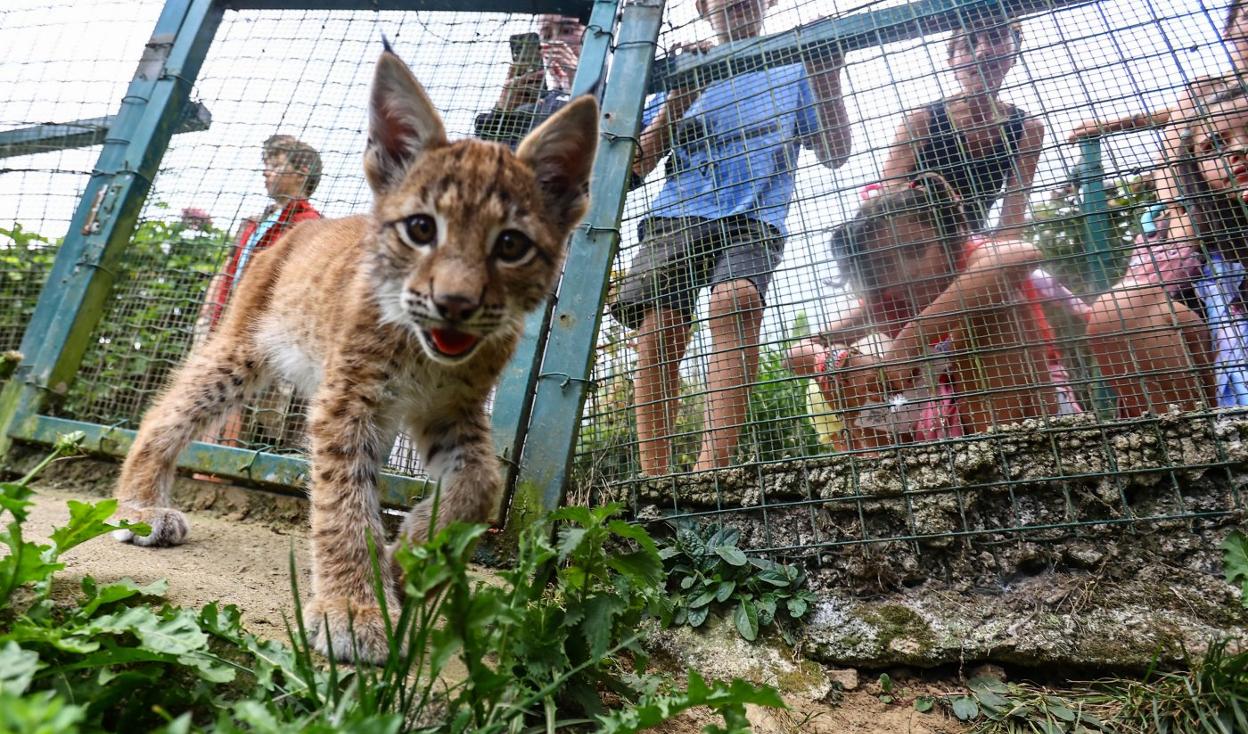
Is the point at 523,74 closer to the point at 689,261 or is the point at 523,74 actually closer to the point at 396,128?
the point at 396,128

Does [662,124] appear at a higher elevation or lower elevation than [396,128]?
higher

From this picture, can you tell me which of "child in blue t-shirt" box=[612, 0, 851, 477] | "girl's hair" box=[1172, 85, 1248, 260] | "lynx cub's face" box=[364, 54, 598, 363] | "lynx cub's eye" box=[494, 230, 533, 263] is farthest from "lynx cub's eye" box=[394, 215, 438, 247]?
"girl's hair" box=[1172, 85, 1248, 260]

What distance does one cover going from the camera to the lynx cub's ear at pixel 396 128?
275 cm

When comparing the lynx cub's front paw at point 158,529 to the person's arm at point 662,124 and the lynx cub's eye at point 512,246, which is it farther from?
the person's arm at point 662,124

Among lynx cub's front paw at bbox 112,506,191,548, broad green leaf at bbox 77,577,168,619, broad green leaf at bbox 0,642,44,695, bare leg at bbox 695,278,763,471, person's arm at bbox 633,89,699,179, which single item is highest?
person's arm at bbox 633,89,699,179

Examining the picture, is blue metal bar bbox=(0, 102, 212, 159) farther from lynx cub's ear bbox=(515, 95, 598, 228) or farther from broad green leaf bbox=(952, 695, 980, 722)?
broad green leaf bbox=(952, 695, 980, 722)

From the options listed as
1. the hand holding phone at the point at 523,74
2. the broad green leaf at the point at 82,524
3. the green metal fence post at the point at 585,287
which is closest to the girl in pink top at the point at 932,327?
the green metal fence post at the point at 585,287

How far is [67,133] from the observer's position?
4414mm

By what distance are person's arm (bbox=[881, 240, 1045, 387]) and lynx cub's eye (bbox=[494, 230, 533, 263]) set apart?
166 cm

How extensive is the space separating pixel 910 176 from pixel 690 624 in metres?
2.19

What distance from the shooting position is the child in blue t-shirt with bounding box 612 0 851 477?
10.6 feet

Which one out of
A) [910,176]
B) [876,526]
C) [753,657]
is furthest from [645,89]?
[753,657]

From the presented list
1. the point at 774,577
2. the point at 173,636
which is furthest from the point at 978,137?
the point at 173,636

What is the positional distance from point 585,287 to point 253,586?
1.88 metres
